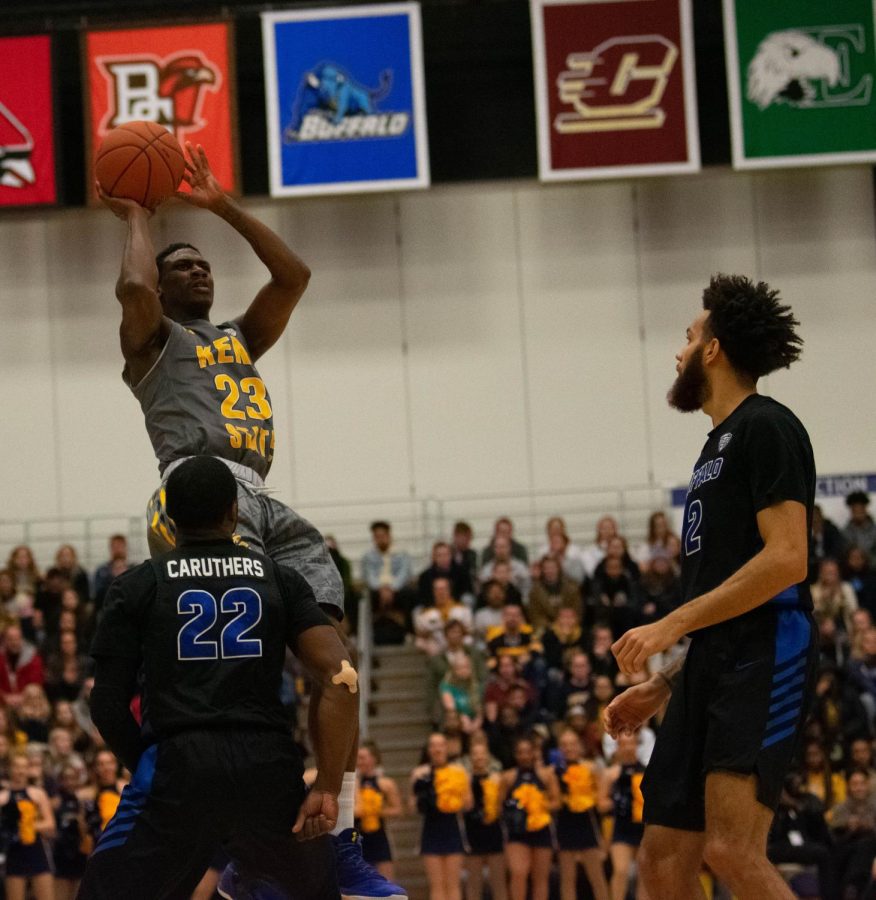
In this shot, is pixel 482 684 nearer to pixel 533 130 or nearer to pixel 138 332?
pixel 533 130

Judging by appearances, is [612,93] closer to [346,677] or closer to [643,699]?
[643,699]

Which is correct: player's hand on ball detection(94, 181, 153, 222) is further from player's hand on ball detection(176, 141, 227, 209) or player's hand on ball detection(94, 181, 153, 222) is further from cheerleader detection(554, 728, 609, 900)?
cheerleader detection(554, 728, 609, 900)

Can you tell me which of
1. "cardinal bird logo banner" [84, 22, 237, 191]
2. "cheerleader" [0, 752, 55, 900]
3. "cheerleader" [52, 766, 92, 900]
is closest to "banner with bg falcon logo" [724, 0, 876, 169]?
"cardinal bird logo banner" [84, 22, 237, 191]

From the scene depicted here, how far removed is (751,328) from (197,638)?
2.08 m

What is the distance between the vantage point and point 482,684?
16344 millimetres

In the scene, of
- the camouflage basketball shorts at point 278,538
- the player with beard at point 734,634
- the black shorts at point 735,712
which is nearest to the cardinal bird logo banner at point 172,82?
the camouflage basketball shorts at point 278,538

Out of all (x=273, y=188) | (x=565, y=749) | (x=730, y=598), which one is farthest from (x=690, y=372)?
(x=273, y=188)

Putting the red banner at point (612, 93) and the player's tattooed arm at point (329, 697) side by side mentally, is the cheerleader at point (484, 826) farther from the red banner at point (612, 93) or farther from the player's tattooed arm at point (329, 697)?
the player's tattooed arm at point (329, 697)

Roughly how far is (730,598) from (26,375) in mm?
17501

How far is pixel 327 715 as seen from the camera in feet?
A: 16.3

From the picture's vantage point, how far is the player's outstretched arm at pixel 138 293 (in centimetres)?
564

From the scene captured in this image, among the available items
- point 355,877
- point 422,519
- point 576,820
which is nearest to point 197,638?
point 355,877

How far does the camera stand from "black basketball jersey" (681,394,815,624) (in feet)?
15.7

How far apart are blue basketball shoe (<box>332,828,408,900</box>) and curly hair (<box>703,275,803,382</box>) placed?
85.7 inches
